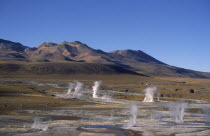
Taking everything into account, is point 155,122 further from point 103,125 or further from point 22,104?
point 22,104

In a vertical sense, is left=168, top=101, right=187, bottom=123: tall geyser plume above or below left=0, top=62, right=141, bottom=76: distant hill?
below

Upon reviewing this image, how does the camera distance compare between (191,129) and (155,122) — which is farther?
(155,122)

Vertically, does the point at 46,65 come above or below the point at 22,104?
above

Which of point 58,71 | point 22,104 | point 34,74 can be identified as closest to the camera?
point 22,104

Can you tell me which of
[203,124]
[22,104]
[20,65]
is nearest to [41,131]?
A: [203,124]

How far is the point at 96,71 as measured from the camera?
604 feet

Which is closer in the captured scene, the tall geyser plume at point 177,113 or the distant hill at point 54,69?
the tall geyser plume at point 177,113

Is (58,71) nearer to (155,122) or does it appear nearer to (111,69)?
(111,69)

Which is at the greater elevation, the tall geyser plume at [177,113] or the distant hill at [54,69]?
the distant hill at [54,69]

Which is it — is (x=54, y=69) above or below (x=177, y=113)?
above

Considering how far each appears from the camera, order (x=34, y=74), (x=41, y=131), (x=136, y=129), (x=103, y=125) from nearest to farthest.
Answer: (x=41, y=131)
(x=136, y=129)
(x=103, y=125)
(x=34, y=74)

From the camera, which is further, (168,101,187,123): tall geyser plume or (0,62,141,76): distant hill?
(0,62,141,76): distant hill

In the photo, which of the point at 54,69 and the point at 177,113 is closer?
the point at 177,113

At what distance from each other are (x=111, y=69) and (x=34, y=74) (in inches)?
2083
